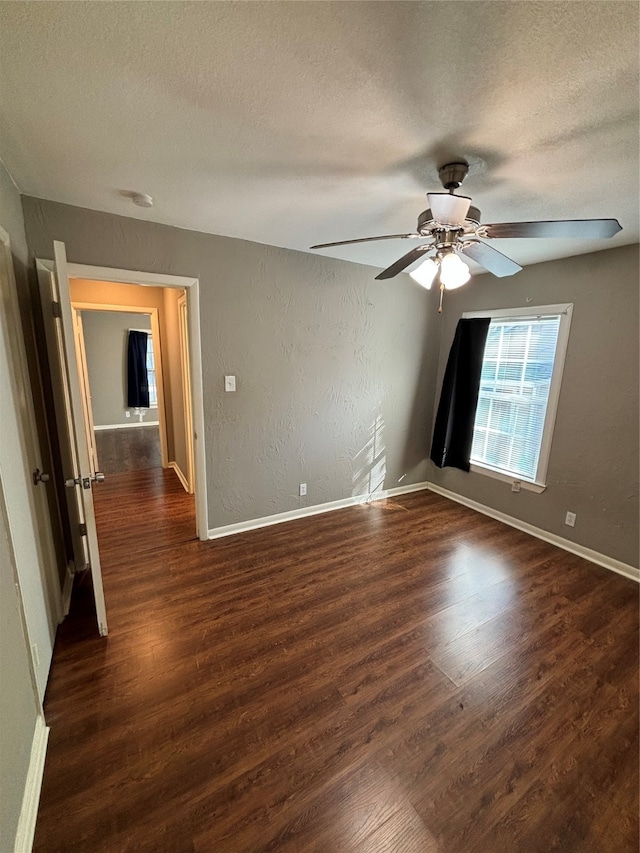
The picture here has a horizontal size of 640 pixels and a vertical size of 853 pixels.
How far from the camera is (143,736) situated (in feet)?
4.77

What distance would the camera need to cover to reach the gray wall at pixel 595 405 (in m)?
2.60

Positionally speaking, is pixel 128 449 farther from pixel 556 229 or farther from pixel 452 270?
pixel 556 229

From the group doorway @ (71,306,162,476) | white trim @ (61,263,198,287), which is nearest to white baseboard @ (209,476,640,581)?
white trim @ (61,263,198,287)

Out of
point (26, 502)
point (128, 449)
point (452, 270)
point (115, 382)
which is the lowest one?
point (128, 449)

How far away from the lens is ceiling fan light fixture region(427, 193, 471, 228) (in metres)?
1.25

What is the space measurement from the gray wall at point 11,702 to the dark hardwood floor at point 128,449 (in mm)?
3723

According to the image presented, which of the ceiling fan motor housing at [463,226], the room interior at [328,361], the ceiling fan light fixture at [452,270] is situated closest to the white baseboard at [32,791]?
the room interior at [328,361]

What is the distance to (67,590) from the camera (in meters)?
2.26

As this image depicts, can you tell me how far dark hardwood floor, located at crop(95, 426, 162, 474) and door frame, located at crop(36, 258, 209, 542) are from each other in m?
2.40

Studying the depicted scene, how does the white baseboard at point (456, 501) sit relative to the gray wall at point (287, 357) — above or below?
below

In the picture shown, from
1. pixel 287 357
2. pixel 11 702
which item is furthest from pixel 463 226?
pixel 11 702

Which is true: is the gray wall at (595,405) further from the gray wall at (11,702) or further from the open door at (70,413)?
the gray wall at (11,702)

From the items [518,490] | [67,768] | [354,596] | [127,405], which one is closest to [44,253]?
[67,768]

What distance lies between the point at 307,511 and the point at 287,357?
152 centimetres
